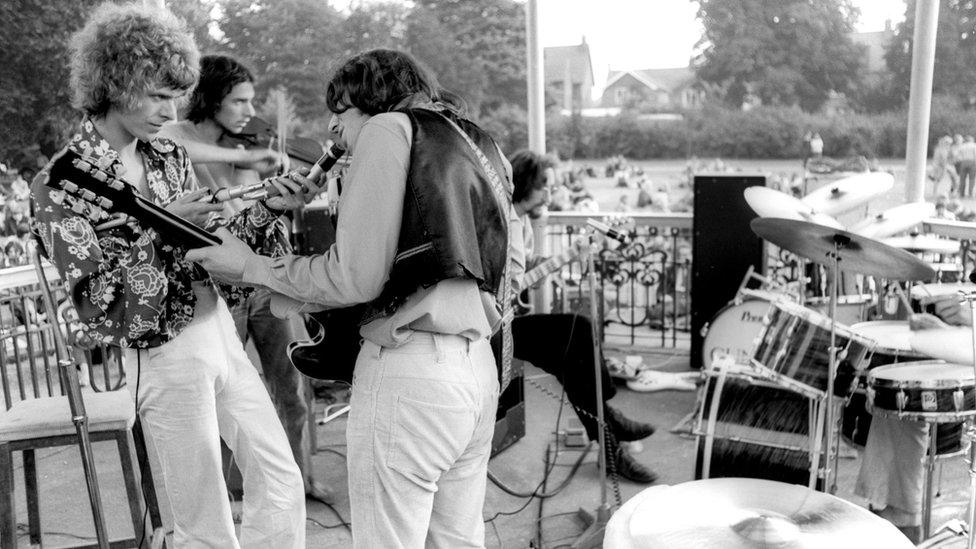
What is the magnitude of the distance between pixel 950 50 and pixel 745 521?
7.16 metres

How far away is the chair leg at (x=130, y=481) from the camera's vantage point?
96.1 inches

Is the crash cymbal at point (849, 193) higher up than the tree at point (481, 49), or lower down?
lower down

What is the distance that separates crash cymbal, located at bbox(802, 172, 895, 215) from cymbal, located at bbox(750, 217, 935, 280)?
1.05m

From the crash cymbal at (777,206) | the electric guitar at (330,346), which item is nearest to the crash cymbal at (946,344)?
the crash cymbal at (777,206)

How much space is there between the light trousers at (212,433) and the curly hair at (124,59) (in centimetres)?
51

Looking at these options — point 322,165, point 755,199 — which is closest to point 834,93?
point 755,199

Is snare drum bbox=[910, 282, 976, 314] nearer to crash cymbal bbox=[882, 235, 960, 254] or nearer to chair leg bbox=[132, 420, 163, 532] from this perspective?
crash cymbal bbox=[882, 235, 960, 254]

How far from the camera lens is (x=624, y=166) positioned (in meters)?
10.7

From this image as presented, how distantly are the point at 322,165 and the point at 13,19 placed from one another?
139 inches

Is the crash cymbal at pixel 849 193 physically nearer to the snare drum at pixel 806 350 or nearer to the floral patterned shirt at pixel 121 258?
the snare drum at pixel 806 350

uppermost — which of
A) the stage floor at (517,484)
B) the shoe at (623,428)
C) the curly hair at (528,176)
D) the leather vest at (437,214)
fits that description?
the leather vest at (437,214)

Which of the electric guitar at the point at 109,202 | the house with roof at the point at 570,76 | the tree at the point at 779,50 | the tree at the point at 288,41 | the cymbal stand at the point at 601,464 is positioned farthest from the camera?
the tree at the point at 779,50

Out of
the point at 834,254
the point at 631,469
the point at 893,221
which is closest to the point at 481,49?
the point at 893,221

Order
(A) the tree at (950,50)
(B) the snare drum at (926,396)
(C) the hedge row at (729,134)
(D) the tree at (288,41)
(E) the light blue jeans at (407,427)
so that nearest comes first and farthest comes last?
(E) the light blue jeans at (407,427) < (B) the snare drum at (926,396) < (D) the tree at (288,41) < (A) the tree at (950,50) < (C) the hedge row at (729,134)
